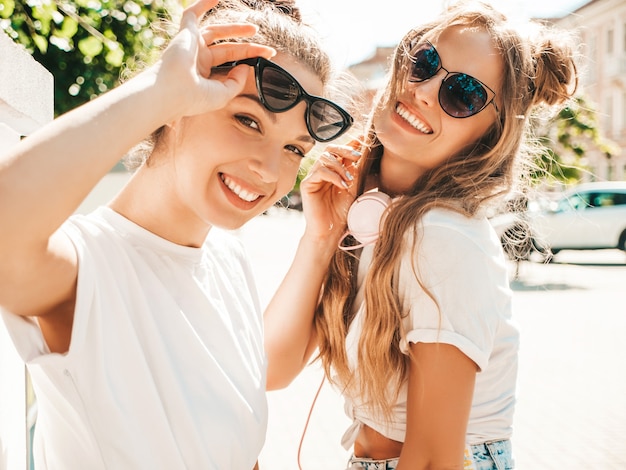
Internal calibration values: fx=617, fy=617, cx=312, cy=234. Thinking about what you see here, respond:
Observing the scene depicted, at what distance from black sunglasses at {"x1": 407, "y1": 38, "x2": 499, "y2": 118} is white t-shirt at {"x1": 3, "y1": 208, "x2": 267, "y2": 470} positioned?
0.95 m

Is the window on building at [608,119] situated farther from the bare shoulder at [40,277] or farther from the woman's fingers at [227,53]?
the bare shoulder at [40,277]

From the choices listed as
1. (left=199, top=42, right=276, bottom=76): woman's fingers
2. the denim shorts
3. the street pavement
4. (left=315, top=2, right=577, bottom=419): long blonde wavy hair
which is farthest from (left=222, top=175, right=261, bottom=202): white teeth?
the street pavement

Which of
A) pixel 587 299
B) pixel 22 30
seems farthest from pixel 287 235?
pixel 22 30

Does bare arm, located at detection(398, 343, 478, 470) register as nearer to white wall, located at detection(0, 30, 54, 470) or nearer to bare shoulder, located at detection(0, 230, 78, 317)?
bare shoulder, located at detection(0, 230, 78, 317)

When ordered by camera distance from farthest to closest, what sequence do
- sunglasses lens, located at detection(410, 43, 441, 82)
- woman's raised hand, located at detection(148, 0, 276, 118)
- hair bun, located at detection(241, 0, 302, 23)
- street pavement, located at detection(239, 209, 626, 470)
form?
street pavement, located at detection(239, 209, 626, 470) < sunglasses lens, located at detection(410, 43, 441, 82) < hair bun, located at detection(241, 0, 302, 23) < woman's raised hand, located at detection(148, 0, 276, 118)

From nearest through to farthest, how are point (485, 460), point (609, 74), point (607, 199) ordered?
point (485, 460) < point (607, 199) < point (609, 74)

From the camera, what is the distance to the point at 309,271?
231 cm

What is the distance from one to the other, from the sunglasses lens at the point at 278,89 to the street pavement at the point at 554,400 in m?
1.23

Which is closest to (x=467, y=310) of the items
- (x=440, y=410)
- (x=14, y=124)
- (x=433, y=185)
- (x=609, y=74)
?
(x=440, y=410)

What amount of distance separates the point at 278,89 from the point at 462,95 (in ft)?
2.17

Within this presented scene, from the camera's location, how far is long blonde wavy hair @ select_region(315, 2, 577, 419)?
183cm

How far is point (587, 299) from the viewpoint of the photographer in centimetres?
1158

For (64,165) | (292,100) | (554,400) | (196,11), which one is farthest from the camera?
(554,400)

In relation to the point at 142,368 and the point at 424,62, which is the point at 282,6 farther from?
the point at 142,368
